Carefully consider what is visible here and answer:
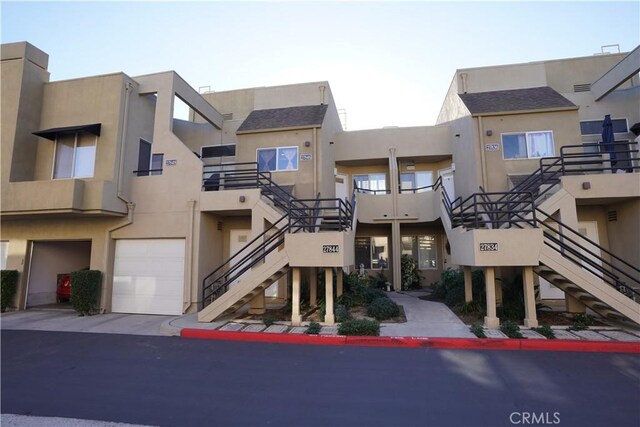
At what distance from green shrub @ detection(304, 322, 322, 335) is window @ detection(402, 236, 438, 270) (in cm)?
957

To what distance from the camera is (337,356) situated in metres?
6.56

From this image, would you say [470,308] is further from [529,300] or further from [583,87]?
[583,87]

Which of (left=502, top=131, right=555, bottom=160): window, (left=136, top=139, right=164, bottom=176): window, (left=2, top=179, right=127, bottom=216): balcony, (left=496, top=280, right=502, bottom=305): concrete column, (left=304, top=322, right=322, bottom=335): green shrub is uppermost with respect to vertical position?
(left=502, top=131, right=555, bottom=160): window

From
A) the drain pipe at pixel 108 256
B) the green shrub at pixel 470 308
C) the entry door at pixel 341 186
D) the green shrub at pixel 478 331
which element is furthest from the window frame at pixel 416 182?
the drain pipe at pixel 108 256

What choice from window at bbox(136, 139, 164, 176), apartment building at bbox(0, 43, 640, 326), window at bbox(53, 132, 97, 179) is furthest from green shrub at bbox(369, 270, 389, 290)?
window at bbox(53, 132, 97, 179)

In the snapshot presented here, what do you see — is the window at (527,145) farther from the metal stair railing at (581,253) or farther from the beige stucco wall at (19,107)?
the beige stucco wall at (19,107)

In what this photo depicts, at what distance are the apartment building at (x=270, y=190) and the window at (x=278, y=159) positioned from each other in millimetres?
58

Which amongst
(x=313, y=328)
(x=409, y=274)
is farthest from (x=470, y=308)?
(x=409, y=274)

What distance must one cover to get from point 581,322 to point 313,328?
6708 mm

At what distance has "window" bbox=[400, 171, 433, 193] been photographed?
16609 millimetres

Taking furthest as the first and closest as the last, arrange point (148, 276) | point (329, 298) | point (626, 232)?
point (148, 276) → point (626, 232) → point (329, 298)

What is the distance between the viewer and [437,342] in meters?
7.12

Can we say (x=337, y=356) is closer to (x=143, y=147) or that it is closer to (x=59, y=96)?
(x=143, y=147)

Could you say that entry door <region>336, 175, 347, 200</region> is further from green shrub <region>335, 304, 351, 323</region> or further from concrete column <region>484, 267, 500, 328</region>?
concrete column <region>484, 267, 500, 328</region>
